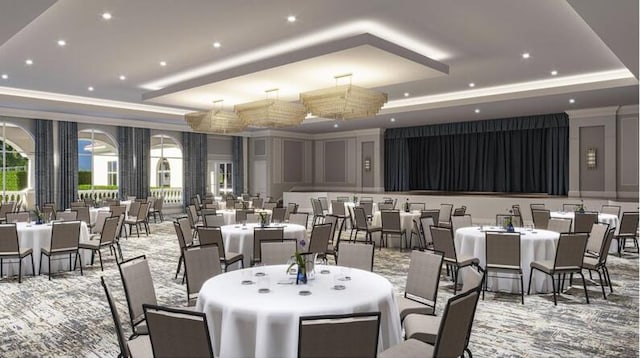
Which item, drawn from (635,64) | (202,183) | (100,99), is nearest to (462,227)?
(635,64)

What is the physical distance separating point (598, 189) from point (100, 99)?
44.2 feet

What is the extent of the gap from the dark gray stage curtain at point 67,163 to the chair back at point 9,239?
313 inches

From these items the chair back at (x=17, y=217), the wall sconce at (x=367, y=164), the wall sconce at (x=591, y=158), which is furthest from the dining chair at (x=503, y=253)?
the wall sconce at (x=367, y=164)

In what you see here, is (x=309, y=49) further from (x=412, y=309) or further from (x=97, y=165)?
(x=97, y=165)

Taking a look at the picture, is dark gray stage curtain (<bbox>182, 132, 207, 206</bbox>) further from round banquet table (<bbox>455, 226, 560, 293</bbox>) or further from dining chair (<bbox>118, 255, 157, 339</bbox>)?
dining chair (<bbox>118, 255, 157, 339</bbox>)

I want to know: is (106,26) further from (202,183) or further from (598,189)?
(598,189)

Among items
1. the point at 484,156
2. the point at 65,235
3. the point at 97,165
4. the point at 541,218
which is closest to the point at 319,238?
the point at 65,235

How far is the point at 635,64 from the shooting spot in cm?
714

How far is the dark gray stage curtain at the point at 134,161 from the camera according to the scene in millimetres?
Answer: 14836

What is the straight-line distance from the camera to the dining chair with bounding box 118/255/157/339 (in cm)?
321

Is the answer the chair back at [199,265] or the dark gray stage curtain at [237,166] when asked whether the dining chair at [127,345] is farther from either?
the dark gray stage curtain at [237,166]

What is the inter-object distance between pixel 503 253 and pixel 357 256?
206cm

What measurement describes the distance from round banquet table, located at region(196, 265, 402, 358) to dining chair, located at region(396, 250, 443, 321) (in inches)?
18.8

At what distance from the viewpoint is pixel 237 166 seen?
59.3ft
